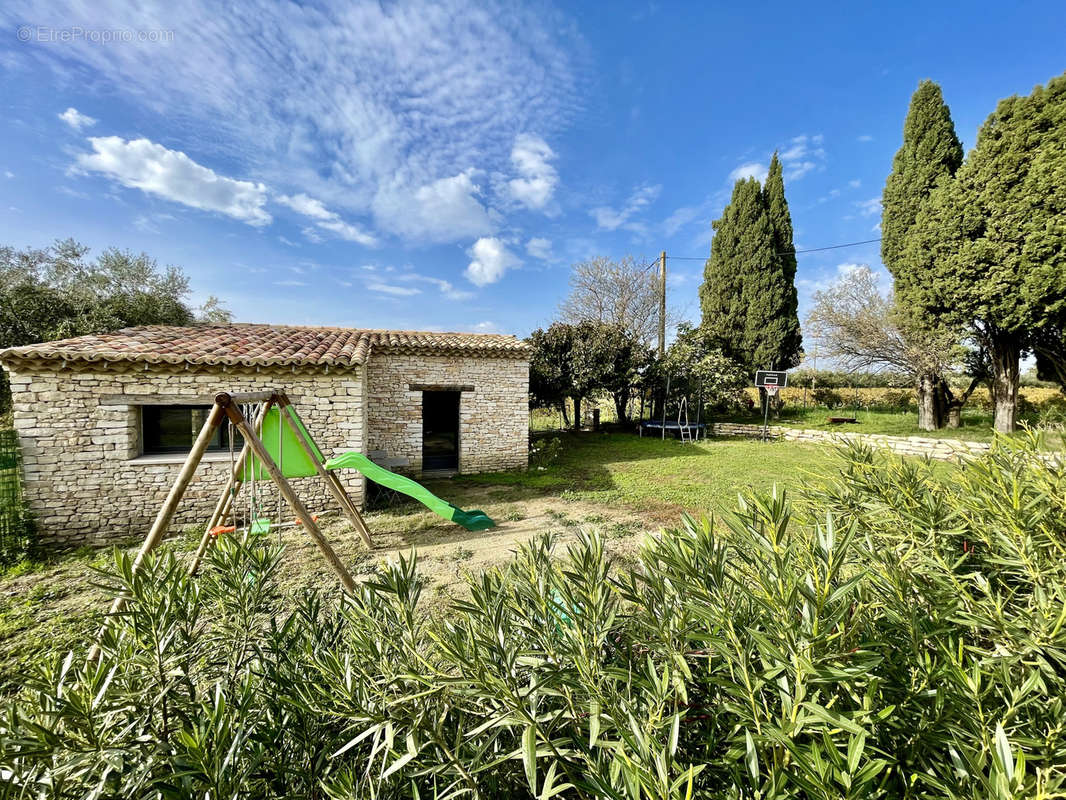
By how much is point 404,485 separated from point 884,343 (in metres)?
17.4

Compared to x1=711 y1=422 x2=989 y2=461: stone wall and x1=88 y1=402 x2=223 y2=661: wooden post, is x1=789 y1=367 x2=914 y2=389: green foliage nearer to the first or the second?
x1=711 y1=422 x2=989 y2=461: stone wall

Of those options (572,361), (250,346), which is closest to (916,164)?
(572,361)

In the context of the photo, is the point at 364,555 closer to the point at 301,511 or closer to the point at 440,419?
the point at 301,511

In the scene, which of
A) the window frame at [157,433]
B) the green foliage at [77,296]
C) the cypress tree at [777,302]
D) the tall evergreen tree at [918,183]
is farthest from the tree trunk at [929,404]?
the green foliage at [77,296]

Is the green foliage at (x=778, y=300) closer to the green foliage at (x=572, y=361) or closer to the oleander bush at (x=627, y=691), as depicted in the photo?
the green foliage at (x=572, y=361)

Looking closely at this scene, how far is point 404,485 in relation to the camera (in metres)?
5.77

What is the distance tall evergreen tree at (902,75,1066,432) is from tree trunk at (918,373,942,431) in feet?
4.94

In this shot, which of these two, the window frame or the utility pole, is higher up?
the utility pole

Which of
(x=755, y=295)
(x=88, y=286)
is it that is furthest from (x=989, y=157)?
(x=88, y=286)

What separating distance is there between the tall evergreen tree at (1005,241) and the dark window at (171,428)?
65.6 feet

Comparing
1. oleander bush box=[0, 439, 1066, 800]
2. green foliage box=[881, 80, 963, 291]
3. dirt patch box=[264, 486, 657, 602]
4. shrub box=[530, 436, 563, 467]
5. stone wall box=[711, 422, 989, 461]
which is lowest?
dirt patch box=[264, 486, 657, 602]

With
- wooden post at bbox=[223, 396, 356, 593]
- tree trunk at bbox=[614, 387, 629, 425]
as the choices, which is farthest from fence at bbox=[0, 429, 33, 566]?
tree trunk at bbox=[614, 387, 629, 425]

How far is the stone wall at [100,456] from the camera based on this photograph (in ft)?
18.5

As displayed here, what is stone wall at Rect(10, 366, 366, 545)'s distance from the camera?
5641 mm
